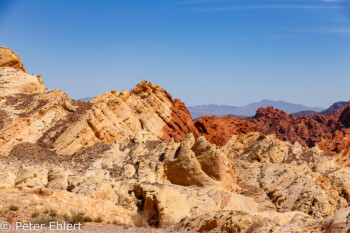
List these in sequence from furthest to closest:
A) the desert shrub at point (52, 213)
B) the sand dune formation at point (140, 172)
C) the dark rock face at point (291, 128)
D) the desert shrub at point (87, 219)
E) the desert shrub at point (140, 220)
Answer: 1. the dark rock face at point (291, 128)
2. the desert shrub at point (140, 220)
3. the sand dune formation at point (140, 172)
4. the desert shrub at point (87, 219)
5. the desert shrub at point (52, 213)

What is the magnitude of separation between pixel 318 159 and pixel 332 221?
44506mm

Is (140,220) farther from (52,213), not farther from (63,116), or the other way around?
(63,116)

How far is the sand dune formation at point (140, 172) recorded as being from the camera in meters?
18.3

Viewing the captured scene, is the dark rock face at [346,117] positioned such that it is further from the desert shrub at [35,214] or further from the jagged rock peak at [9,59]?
the desert shrub at [35,214]

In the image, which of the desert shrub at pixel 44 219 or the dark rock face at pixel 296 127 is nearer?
the desert shrub at pixel 44 219

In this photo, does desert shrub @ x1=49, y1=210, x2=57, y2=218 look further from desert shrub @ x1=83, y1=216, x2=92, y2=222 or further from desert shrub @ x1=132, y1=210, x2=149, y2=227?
desert shrub @ x1=132, y1=210, x2=149, y2=227

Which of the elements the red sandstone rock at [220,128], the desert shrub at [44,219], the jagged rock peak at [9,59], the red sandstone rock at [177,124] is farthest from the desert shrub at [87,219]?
the red sandstone rock at [220,128]

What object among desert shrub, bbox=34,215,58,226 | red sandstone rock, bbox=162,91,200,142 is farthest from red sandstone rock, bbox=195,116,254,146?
desert shrub, bbox=34,215,58,226

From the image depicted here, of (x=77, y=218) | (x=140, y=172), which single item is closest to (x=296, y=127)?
(x=140, y=172)


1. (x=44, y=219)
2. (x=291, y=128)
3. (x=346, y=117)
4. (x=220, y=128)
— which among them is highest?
(x=44, y=219)

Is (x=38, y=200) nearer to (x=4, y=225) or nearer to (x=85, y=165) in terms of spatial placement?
(x=4, y=225)

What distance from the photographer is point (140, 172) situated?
30.3 meters

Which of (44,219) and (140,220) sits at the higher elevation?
(44,219)

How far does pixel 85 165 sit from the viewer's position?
31422 mm
